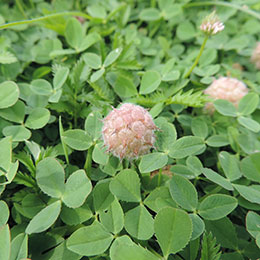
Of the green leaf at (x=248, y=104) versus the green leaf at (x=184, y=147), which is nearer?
the green leaf at (x=184, y=147)

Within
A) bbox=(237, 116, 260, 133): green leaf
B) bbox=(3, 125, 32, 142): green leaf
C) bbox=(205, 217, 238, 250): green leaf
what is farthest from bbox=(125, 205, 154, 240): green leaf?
bbox=(237, 116, 260, 133): green leaf

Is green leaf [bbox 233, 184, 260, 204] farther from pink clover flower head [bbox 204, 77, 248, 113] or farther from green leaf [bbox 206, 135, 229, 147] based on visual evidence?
pink clover flower head [bbox 204, 77, 248, 113]

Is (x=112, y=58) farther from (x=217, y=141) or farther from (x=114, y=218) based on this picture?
(x=114, y=218)

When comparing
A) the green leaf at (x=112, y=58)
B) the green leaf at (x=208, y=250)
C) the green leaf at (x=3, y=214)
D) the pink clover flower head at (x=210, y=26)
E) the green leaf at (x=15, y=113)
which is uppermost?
the pink clover flower head at (x=210, y=26)

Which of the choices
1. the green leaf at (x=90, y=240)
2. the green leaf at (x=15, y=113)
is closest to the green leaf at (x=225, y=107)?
the green leaf at (x=90, y=240)

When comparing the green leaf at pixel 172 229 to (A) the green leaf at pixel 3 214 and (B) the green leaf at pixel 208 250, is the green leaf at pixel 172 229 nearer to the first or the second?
(B) the green leaf at pixel 208 250

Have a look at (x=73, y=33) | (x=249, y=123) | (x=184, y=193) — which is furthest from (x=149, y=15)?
(x=184, y=193)

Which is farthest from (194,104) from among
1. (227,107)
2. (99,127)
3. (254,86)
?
(254,86)
